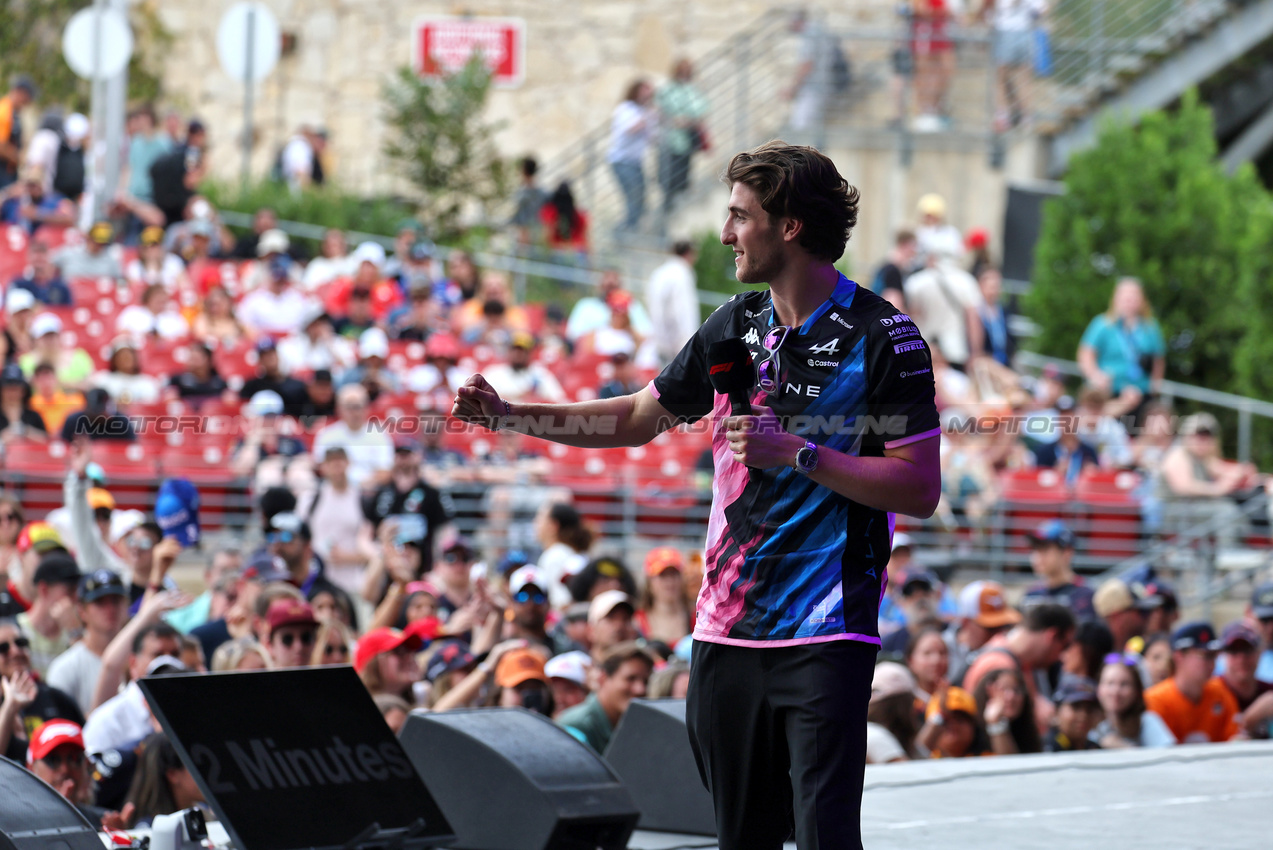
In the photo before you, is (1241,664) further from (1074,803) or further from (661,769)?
(661,769)

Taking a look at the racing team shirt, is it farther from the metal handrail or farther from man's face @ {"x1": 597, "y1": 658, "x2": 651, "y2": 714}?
the metal handrail

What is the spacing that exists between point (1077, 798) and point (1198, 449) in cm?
835

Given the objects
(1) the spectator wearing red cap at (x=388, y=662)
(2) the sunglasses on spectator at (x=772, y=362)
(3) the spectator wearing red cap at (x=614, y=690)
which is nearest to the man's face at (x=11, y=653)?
(1) the spectator wearing red cap at (x=388, y=662)

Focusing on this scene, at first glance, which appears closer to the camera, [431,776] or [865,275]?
[431,776]

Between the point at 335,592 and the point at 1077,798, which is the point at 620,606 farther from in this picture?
the point at 1077,798

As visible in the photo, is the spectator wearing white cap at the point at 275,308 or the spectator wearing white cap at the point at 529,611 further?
the spectator wearing white cap at the point at 275,308

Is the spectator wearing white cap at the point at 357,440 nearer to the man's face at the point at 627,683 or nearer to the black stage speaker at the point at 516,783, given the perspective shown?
the man's face at the point at 627,683

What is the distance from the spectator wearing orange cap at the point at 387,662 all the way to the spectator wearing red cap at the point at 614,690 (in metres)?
0.76

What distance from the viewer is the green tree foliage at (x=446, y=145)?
2203cm

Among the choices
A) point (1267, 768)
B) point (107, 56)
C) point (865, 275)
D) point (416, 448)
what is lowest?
point (1267, 768)

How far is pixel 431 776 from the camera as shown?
5.25 metres

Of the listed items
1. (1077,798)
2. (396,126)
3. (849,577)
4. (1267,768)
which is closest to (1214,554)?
(1267,768)

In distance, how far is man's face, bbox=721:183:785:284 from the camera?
3.61 metres

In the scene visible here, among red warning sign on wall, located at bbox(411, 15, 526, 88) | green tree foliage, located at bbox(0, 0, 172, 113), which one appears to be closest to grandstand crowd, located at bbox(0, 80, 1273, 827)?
green tree foliage, located at bbox(0, 0, 172, 113)
